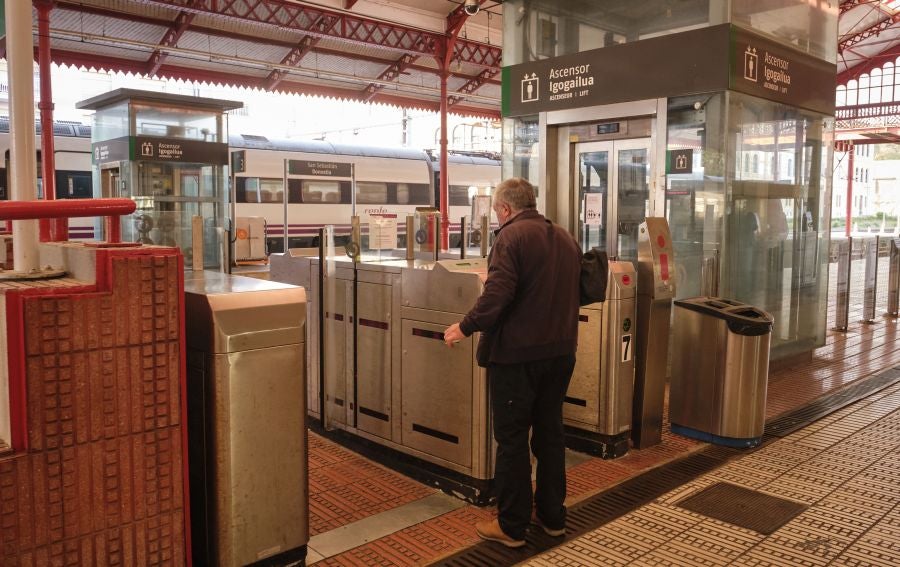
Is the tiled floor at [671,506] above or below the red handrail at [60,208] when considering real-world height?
below

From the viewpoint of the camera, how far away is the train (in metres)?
13.1

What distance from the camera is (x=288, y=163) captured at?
49.4 ft

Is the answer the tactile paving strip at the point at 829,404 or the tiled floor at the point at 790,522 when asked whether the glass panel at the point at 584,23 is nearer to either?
the tactile paving strip at the point at 829,404

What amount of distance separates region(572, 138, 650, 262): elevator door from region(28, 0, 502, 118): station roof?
7.35 metres

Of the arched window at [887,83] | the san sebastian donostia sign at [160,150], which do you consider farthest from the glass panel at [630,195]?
the arched window at [887,83]

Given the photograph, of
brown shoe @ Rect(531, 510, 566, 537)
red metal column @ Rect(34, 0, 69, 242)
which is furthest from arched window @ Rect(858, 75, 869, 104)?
brown shoe @ Rect(531, 510, 566, 537)

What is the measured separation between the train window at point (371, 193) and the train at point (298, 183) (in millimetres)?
22

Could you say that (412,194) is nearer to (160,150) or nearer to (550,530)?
(160,150)

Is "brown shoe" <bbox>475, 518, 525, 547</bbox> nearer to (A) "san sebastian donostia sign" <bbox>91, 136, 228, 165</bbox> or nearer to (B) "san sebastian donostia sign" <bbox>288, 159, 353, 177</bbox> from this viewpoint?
(A) "san sebastian donostia sign" <bbox>91, 136, 228, 165</bbox>

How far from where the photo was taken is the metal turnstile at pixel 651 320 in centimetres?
462

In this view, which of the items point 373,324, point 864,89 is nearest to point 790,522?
point 373,324

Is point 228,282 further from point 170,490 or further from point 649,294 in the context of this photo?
point 649,294

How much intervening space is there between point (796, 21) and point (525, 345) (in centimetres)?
568

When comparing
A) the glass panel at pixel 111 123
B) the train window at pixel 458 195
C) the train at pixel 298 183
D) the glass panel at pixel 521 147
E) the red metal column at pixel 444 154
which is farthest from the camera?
the train window at pixel 458 195
